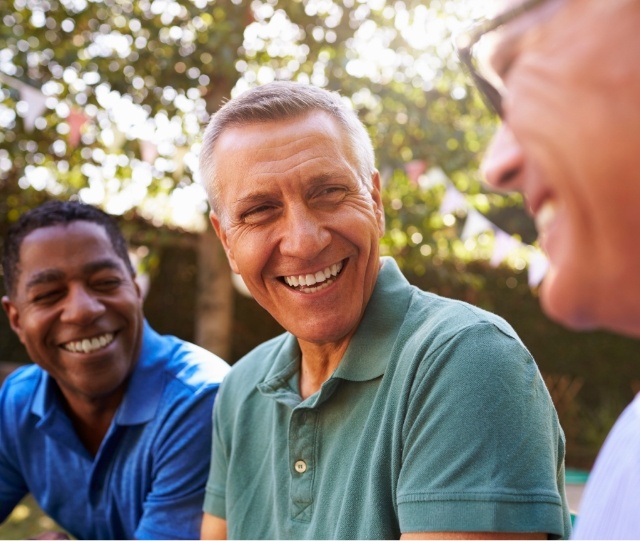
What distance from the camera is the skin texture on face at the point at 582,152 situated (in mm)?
619

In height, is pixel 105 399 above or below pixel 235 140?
below

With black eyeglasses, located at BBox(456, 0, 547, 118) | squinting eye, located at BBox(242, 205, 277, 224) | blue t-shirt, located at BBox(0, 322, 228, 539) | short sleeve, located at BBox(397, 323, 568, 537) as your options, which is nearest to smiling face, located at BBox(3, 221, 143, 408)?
blue t-shirt, located at BBox(0, 322, 228, 539)

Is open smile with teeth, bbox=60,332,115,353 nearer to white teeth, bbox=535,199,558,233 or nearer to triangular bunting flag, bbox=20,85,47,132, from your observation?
white teeth, bbox=535,199,558,233

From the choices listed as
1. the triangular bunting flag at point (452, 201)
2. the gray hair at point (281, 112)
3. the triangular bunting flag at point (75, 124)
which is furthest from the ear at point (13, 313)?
the triangular bunting flag at point (452, 201)

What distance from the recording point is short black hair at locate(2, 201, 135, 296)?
9.10 ft

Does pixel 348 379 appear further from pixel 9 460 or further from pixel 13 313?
pixel 9 460

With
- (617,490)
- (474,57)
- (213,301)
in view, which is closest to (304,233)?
(474,57)

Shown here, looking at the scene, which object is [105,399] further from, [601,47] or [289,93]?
[601,47]

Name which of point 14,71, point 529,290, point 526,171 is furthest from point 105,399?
point 529,290

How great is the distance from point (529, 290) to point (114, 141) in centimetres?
532

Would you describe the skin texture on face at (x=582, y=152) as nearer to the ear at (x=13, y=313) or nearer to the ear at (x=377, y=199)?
the ear at (x=377, y=199)

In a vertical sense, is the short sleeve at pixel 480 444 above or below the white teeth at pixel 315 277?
below

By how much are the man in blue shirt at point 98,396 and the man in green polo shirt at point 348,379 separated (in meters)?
0.39

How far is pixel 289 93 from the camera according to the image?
186 cm
